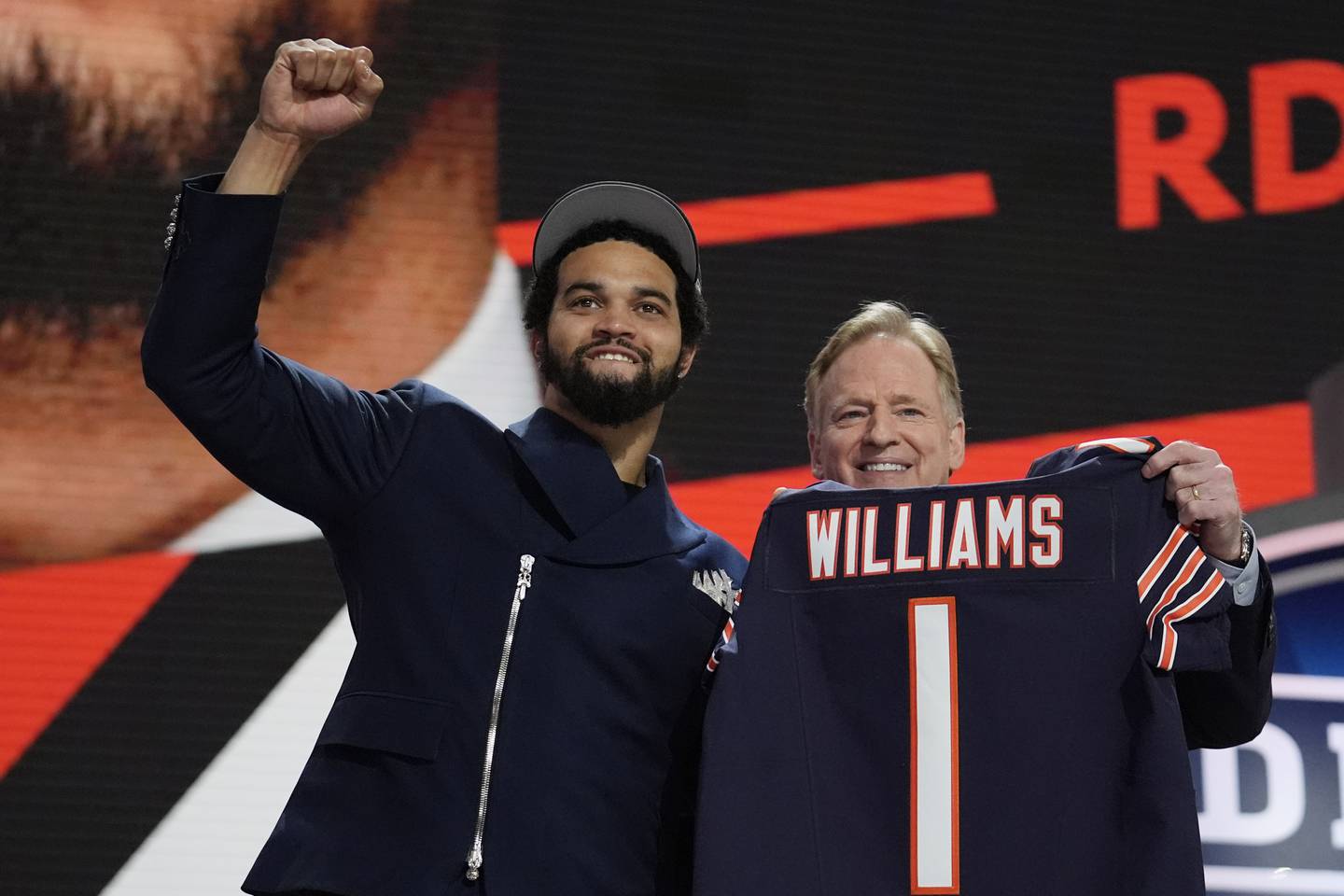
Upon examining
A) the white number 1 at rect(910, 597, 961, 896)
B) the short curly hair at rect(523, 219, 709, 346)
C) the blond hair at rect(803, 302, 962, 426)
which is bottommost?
the white number 1 at rect(910, 597, 961, 896)

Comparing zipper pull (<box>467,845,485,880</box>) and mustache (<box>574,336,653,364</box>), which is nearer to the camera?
zipper pull (<box>467,845,485,880</box>)

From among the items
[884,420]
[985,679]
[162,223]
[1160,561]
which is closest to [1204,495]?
Result: [1160,561]

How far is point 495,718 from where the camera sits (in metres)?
1.57

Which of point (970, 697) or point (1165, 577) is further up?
point (1165, 577)

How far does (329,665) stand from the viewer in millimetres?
2980

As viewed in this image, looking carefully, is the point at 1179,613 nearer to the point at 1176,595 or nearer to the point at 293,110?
the point at 1176,595

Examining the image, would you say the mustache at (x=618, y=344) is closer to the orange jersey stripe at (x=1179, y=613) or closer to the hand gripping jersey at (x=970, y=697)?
the hand gripping jersey at (x=970, y=697)

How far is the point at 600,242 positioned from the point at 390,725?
65cm

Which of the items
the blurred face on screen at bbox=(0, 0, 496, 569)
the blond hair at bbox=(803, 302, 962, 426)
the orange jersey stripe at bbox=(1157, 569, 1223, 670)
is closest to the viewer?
the orange jersey stripe at bbox=(1157, 569, 1223, 670)

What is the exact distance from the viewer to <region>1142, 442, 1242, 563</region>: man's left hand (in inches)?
59.1

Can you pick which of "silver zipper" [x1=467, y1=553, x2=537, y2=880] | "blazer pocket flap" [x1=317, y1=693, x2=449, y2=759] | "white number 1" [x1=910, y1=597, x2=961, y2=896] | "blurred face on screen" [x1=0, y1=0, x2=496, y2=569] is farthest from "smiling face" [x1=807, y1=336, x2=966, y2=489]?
"blurred face on screen" [x1=0, y1=0, x2=496, y2=569]

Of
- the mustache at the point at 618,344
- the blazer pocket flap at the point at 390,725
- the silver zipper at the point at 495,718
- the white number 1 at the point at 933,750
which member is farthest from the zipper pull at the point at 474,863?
the mustache at the point at 618,344

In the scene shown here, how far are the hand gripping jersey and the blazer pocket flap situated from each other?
0.91ft

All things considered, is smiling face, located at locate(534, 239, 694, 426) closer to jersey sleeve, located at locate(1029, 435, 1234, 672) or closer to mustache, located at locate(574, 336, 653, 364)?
mustache, located at locate(574, 336, 653, 364)
